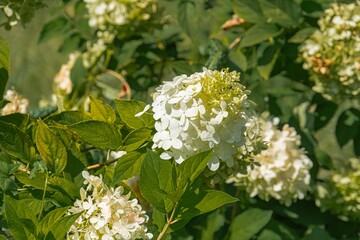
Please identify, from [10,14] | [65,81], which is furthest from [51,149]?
[65,81]

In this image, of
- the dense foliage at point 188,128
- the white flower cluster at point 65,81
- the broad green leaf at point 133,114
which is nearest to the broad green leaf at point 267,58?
the dense foliage at point 188,128

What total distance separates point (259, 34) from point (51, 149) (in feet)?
3.44

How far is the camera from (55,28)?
2.67m

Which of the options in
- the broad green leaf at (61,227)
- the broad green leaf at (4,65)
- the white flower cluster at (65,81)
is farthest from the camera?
the white flower cluster at (65,81)

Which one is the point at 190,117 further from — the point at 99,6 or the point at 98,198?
the point at 99,6

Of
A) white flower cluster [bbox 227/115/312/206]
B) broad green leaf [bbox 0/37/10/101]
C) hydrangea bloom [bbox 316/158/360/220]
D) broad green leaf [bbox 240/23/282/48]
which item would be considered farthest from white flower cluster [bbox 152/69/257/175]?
hydrangea bloom [bbox 316/158/360/220]

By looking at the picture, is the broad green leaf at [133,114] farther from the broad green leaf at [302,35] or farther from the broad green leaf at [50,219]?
the broad green leaf at [302,35]

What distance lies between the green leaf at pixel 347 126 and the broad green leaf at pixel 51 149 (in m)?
1.31

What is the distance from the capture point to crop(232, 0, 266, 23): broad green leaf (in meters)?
2.24

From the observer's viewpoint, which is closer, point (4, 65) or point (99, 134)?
point (99, 134)

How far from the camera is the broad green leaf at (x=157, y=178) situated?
1.19m

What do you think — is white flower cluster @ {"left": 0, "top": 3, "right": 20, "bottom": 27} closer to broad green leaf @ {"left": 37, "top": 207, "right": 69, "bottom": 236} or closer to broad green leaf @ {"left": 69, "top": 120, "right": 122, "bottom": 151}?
broad green leaf @ {"left": 69, "top": 120, "right": 122, "bottom": 151}

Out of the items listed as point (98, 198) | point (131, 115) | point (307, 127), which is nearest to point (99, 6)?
point (307, 127)

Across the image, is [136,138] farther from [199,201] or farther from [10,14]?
[10,14]
